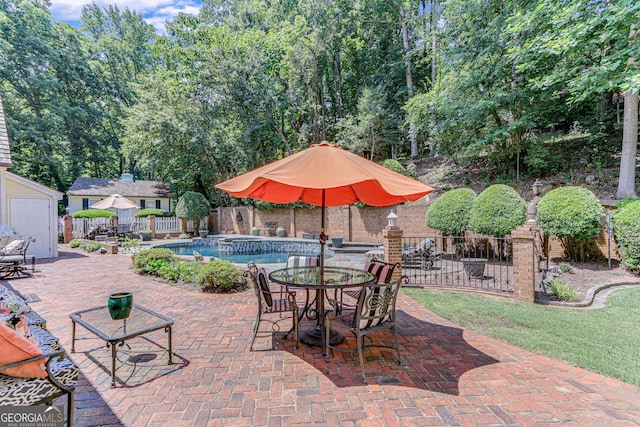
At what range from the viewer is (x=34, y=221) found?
1045cm

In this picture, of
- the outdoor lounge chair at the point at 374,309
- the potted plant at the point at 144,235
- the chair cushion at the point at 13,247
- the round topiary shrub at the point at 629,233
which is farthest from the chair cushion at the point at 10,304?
the potted plant at the point at 144,235

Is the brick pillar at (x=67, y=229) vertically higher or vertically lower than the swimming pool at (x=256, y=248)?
higher

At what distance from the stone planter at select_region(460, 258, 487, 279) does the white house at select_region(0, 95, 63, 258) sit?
13.7 meters

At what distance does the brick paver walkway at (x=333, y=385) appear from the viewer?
97.5 inches

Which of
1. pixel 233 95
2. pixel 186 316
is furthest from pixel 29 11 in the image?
pixel 186 316

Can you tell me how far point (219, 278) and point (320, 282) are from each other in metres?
3.33

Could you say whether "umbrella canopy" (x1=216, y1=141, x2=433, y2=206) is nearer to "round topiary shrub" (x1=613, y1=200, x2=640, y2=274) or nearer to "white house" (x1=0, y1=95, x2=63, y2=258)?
"round topiary shrub" (x1=613, y1=200, x2=640, y2=274)

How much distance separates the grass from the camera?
351 centimetres

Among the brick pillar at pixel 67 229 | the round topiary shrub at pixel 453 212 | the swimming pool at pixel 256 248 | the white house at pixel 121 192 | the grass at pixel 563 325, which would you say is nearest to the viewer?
the grass at pixel 563 325

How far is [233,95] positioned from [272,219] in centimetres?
827

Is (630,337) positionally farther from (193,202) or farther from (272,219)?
(193,202)

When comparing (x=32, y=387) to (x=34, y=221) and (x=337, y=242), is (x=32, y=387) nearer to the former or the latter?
(x=34, y=221)

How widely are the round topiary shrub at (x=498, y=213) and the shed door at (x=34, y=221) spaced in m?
15.1

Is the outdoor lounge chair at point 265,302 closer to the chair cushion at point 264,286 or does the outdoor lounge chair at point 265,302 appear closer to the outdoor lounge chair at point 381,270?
the chair cushion at point 264,286
